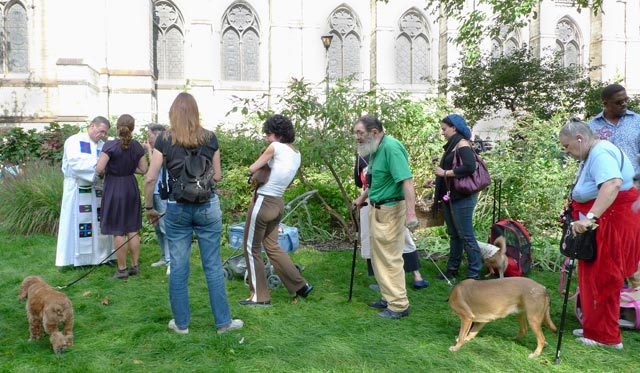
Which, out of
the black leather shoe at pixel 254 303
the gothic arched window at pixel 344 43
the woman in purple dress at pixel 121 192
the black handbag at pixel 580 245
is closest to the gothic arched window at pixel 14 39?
the gothic arched window at pixel 344 43

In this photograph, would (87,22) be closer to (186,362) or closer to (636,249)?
(186,362)

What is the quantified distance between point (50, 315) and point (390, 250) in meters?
→ 2.91

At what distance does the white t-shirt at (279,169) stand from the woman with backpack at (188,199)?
677mm

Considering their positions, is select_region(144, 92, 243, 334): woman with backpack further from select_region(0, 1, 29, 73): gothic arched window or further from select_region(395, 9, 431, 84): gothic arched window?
select_region(395, 9, 431, 84): gothic arched window

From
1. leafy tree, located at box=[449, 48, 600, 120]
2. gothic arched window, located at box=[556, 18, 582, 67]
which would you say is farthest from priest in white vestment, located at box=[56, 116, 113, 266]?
gothic arched window, located at box=[556, 18, 582, 67]

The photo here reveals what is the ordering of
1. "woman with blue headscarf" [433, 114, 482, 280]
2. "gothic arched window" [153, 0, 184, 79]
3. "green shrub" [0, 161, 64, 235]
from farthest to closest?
"gothic arched window" [153, 0, 184, 79] → "green shrub" [0, 161, 64, 235] → "woman with blue headscarf" [433, 114, 482, 280]

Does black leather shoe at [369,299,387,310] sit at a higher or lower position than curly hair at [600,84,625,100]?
lower

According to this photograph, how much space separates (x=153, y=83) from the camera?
2320 centimetres

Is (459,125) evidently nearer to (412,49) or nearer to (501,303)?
(501,303)

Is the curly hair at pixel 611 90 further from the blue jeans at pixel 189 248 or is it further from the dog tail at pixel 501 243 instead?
the blue jeans at pixel 189 248

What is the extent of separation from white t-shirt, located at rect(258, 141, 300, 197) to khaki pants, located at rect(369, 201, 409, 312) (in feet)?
2.99

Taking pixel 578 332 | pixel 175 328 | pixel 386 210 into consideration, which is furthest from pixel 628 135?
pixel 175 328

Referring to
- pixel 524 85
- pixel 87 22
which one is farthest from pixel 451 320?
pixel 87 22

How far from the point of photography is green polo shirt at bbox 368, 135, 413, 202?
4.51m
